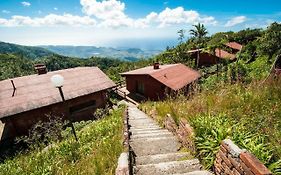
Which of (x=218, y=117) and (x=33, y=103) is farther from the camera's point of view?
(x=33, y=103)

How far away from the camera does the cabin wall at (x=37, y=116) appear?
16516 millimetres

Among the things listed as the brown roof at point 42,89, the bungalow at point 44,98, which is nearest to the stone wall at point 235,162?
the bungalow at point 44,98

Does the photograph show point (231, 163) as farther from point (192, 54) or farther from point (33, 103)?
point (192, 54)

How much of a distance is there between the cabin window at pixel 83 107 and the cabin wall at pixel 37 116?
0.19 meters

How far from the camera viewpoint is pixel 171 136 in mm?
6816

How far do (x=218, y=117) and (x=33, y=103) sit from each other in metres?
16.2

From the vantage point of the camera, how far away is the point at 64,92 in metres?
19.0

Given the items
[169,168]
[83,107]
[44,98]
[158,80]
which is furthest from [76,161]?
Result: [158,80]

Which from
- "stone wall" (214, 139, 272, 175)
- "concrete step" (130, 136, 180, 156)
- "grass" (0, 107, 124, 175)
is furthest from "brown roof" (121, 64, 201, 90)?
"stone wall" (214, 139, 272, 175)

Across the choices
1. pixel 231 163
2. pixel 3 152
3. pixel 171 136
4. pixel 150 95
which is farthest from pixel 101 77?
pixel 231 163

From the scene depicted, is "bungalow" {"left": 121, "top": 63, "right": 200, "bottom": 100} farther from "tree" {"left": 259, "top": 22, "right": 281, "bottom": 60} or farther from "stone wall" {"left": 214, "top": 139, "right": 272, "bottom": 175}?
"stone wall" {"left": 214, "top": 139, "right": 272, "bottom": 175}

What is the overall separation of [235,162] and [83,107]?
60.4 ft

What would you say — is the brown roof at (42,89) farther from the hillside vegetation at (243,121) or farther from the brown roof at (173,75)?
the hillside vegetation at (243,121)

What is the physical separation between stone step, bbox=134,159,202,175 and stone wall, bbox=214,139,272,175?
49 centimetres
